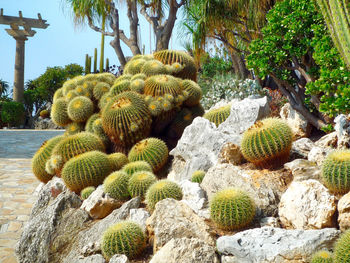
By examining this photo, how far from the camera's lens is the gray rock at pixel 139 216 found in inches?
154

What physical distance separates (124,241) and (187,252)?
29.3 inches

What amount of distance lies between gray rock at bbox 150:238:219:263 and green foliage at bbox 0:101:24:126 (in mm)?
24947

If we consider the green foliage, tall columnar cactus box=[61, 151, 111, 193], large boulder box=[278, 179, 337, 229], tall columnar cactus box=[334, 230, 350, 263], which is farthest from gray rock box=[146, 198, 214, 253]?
the green foliage

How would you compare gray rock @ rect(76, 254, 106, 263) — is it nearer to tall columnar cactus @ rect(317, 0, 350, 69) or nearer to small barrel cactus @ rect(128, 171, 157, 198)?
small barrel cactus @ rect(128, 171, 157, 198)

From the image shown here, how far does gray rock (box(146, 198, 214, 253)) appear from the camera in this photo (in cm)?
335

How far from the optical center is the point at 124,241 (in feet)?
11.4

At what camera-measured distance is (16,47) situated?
27188 mm

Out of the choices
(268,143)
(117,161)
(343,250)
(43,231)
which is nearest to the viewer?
(343,250)

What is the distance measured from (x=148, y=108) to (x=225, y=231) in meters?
3.36

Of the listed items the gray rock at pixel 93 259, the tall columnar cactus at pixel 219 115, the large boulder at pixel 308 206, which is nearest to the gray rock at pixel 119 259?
the gray rock at pixel 93 259

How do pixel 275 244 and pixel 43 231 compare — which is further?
pixel 43 231

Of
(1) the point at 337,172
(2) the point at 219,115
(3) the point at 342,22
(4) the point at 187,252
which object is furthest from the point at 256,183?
(2) the point at 219,115

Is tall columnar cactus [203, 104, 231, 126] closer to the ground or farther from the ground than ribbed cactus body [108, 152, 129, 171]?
farther from the ground

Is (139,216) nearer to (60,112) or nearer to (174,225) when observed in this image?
(174,225)
